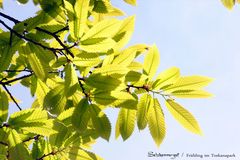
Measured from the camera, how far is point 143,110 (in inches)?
84.4

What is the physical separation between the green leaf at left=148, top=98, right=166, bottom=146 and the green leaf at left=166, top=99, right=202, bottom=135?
0.10m

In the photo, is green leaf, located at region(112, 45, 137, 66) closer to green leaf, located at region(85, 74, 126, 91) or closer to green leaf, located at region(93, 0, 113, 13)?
green leaf, located at region(85, 74, 126, 91)

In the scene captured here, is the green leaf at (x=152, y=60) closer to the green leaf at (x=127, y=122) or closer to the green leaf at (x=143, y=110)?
the green leaf at (x=143, y=110)

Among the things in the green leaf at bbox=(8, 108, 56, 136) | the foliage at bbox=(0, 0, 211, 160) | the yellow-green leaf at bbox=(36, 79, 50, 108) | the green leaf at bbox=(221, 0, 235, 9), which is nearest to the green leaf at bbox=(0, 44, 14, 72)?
the foliage at bbox=(0, 0, 211, 160)

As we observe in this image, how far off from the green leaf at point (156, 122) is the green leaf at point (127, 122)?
11 cm

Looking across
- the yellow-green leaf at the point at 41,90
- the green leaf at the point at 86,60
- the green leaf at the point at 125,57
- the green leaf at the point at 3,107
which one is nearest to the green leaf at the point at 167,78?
the green leaf at the point at 125,57

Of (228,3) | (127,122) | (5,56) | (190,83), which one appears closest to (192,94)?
(190,83)

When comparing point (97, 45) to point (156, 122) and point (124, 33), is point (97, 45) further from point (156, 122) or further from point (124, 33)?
point (156, 122)

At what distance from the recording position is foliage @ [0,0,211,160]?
1.89 metres

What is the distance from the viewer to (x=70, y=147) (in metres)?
2.53

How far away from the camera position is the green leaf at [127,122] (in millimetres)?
2156

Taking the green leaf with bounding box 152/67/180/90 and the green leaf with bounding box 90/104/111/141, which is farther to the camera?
the green leaf with bounding box 152/67/180/90

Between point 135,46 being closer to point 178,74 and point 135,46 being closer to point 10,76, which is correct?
→ point 178,74

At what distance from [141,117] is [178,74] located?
1.11ft
